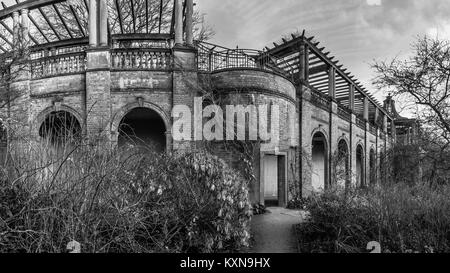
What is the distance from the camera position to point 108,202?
4.02 metres

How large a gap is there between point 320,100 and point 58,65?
13.0 metres

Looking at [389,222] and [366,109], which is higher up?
[366,109]

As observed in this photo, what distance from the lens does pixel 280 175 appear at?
475 inches

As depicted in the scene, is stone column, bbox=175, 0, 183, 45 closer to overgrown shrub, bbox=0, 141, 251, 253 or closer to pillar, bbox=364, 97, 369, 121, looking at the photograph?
overgrown shrub, bbox=0, 141, 251, 253

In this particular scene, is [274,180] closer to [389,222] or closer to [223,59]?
[223,59]

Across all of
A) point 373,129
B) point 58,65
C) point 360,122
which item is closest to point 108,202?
point 58,65

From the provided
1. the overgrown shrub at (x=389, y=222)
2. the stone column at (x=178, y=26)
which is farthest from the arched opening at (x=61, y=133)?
the stone column at (x=178, y=26)

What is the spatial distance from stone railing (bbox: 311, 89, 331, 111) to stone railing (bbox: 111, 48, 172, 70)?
7.96 metres

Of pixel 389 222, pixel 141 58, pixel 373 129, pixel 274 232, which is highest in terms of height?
pixel 141 58

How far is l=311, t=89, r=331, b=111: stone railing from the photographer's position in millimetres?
14695

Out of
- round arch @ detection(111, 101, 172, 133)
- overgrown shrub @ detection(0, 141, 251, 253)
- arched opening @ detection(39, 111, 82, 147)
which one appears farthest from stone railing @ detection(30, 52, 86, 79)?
overgrown shrub @ detection(0, 141, 251, 253)

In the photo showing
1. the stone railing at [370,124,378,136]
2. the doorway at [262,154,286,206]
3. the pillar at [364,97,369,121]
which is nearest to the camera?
the doorway at [262,154,286,206]

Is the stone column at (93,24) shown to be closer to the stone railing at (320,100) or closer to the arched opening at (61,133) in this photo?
the arched opening at (61,133)

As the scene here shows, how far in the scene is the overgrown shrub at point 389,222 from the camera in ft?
17.5
